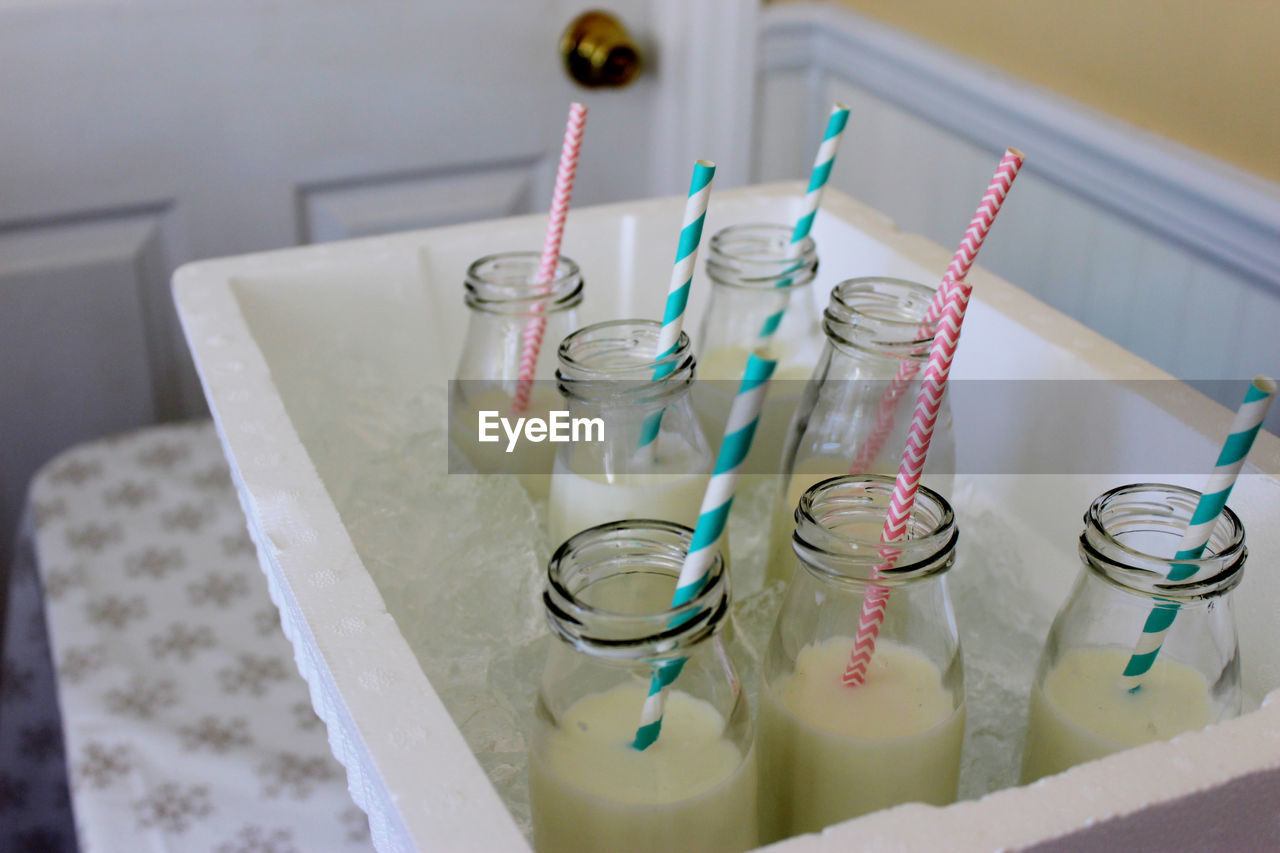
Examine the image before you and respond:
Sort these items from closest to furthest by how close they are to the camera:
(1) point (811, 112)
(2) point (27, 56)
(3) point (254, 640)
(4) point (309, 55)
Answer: (3) point (254, 640), (2) point (27, 56), (4) point (309, 55), (1) point (811, 112)

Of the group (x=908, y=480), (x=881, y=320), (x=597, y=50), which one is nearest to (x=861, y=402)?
(x=881, y=320)

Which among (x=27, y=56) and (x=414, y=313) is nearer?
(x=414, y=313)

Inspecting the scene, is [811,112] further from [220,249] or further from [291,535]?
[291,535]

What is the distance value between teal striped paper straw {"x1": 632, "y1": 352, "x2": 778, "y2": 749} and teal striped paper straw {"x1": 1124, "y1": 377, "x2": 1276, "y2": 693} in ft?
0.53

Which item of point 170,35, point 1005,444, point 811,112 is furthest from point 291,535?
point 811,112

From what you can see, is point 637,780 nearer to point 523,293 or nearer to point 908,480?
point 908,480

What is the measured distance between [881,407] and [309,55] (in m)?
0.94

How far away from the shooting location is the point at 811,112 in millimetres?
1399

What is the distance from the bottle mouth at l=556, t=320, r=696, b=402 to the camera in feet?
1.66

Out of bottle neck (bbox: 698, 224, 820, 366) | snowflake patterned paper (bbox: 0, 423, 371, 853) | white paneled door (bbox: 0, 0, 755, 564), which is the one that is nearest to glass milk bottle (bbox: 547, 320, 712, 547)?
bottle neck (bbox: 698, 224, 820, 366)

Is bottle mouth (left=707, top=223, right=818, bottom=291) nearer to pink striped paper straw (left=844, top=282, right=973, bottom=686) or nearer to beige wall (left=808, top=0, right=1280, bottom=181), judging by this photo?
pink striped paper straw (left=844, top=282, right=973, bottom=686)

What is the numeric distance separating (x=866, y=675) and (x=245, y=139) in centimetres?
107

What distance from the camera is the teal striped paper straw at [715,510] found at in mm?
333

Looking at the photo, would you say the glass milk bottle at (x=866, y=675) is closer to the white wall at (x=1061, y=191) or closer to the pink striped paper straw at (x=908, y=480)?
the pink striped paper straw at (x=908, y=480)
